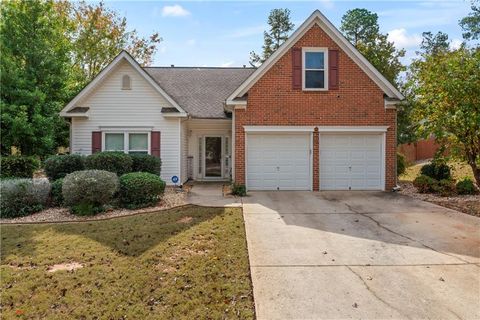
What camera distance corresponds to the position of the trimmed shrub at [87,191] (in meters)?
9.32

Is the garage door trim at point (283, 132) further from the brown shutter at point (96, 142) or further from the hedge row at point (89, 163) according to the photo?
the brown shutter at point (96, 142)

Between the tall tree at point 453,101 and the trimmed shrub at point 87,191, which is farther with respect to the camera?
the tall tree at point 453,101

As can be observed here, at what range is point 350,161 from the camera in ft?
44.3

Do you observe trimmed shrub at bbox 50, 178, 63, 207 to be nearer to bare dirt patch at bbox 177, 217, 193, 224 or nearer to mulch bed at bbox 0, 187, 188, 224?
mulch bed at bbox 0, 187, 188, 224

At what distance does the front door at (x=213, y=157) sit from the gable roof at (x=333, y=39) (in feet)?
12.7

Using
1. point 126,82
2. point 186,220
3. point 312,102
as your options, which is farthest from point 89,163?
point 312,102

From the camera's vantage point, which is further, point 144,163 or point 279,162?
point 279,162

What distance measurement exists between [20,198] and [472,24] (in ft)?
122

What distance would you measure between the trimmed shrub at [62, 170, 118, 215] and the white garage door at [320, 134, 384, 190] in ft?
26.1

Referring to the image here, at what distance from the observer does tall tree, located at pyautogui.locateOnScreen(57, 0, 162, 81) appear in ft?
87.2

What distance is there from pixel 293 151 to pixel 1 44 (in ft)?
40.9

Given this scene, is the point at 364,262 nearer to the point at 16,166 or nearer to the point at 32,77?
the point at 16,166

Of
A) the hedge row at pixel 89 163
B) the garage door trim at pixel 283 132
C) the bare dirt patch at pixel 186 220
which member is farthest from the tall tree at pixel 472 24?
the bare dirt patch at pixel 186 220

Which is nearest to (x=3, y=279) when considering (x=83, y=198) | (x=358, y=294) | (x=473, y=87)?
(x=83, y=198)
